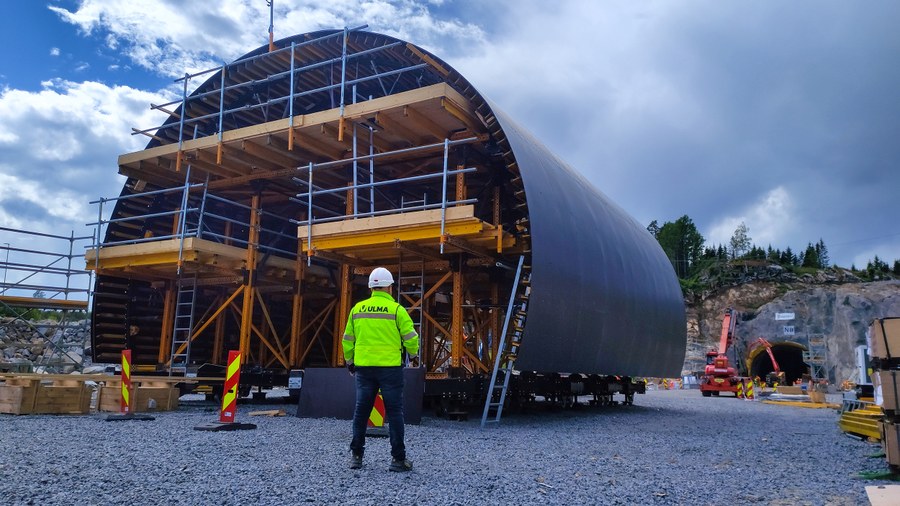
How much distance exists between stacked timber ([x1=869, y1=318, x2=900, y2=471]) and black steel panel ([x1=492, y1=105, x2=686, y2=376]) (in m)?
5.00

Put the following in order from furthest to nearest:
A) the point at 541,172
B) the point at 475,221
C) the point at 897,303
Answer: the point at 897,303 < the point at 541,172 < the point at 475,221

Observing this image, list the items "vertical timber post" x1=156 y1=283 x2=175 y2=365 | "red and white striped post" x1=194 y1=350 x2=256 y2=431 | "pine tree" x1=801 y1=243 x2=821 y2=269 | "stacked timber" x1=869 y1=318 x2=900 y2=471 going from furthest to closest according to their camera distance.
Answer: "pine tree" x1=801 y1=243 x2=821 y2=269 → "vertical timber post" x1=156 y1=283 x2=175 y2=365 → "red and white striped post" x1=194 y1=350 x2=256 y2=431 → "stacked timber" x1=869 y1=318 x2=900 y2=471

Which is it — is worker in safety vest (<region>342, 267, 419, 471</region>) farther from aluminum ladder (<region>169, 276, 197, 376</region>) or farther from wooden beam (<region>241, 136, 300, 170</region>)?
aluminum ladder (<region>169, 276, 197, 376</region>)

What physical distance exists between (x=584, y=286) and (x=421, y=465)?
7.18m

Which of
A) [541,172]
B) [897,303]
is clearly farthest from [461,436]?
[897,303]

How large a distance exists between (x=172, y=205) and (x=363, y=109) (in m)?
8.20

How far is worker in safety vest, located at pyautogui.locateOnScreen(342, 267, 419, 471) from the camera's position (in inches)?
232

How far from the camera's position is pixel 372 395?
5.98 metres

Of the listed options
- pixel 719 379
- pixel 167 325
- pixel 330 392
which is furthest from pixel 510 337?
pixel 719 379

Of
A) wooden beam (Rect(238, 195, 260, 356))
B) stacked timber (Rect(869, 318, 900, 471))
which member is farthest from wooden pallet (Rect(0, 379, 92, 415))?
stacked timber (Rect(869, 318, 900, 471))

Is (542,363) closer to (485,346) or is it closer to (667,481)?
(485,346)

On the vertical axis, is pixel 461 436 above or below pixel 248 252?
below

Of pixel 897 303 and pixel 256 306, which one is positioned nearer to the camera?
pixel 256 306

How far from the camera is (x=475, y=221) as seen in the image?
35.4ft
